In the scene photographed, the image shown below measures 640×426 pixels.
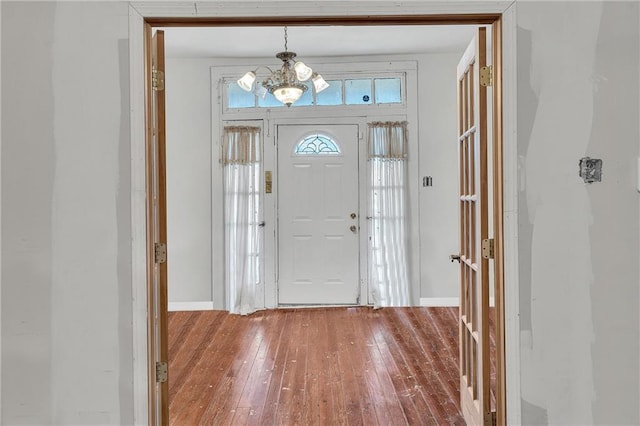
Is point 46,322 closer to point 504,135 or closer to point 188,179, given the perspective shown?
point 504,135

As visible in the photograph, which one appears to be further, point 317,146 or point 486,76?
A: point 317,146

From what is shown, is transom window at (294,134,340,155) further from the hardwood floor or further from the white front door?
the hardwood floor

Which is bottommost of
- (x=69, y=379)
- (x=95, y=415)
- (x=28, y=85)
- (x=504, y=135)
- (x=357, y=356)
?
(x=357, y=356)

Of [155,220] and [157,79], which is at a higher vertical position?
[157,79]

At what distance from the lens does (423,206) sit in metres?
5.04

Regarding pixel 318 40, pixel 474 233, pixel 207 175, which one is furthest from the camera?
pixel 207 175

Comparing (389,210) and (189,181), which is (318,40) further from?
(189,181)

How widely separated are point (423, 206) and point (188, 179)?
8.67 ft

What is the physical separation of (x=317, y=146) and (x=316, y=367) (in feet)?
8.45

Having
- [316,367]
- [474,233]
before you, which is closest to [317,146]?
[316,367]

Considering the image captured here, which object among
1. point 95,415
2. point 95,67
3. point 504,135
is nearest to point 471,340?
point 504,135

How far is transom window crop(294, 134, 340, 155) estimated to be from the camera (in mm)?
5113

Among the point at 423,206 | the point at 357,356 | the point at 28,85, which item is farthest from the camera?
the point at 423,206

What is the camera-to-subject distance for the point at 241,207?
5.01 m
